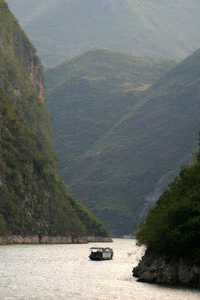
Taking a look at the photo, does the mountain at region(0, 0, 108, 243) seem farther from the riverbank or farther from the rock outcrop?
the rock outcrop

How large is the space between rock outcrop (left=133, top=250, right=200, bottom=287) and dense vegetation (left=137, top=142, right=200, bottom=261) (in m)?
A: 0.95

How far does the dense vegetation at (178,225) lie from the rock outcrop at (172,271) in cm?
95

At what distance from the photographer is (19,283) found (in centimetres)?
6831

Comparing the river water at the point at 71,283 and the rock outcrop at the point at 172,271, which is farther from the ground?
the rock outcrop at the point at 172,271

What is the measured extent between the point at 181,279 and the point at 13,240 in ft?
262

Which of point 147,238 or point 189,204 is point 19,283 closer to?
point 147,238

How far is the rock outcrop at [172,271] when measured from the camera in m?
63.6

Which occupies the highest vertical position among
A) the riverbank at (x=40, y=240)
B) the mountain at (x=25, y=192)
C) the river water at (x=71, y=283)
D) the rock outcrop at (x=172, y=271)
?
the mountain at (x=25, y=192)

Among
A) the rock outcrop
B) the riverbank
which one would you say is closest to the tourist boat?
the riverbank

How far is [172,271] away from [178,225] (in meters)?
5.65

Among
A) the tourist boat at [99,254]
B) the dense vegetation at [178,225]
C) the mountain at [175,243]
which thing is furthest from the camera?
the tourist boat at [99,254]

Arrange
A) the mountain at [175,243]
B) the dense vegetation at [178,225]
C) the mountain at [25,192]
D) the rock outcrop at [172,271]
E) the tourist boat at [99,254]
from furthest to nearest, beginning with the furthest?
the mountain at [25,192]
the tourist boat at [99,254]
the dense vegetation at [178,225]
the mountain at [175,243]
the rock outcrop at [172,271]

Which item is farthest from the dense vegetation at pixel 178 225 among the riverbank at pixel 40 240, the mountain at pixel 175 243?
the riverbank at pixel 40 240

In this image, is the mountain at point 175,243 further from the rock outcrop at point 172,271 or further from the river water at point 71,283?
the river water at point 71,283
